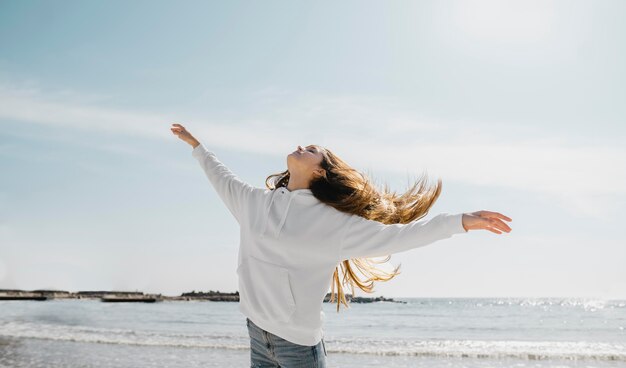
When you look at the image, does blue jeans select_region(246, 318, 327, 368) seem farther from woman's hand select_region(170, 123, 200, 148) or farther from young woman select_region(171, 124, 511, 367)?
woman's hand select_region(170, 123, 200, 148)

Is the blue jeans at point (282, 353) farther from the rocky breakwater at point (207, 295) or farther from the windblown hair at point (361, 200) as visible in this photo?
the rocky breakwater at point (207, 295)

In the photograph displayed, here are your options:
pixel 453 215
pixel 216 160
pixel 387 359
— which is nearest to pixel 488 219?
pixel 453 215

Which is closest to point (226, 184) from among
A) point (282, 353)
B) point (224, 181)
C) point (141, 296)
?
point (224, 181)

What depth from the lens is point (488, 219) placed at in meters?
2.46

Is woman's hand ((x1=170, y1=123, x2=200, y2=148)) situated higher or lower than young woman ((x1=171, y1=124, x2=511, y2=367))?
higher

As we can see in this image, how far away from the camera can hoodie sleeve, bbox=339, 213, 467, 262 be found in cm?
254

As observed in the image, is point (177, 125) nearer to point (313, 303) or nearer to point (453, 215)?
point (313, 303)

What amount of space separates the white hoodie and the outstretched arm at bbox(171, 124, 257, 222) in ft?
0.57

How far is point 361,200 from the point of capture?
2.86 metres

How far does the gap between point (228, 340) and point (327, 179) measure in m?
13.7

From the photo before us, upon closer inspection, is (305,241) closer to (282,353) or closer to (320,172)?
(320,172)

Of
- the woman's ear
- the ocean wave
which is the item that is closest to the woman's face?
the woman's ear

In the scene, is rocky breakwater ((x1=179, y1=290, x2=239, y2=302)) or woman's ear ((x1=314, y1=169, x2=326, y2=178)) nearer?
→ woman's ear ((x1=314, y1=169, x2=326, y2=178))

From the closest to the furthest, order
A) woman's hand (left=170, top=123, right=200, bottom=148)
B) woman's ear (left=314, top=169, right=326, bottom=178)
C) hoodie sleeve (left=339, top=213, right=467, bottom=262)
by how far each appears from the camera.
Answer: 1. hoodie sleeve (left=339, top=213, right=467, bottom=262)
2. woman's ear (left=314, top=169, right=326, bottom=178)
3. woman's hand (left=170, top=123, right=200, bottom=148)
